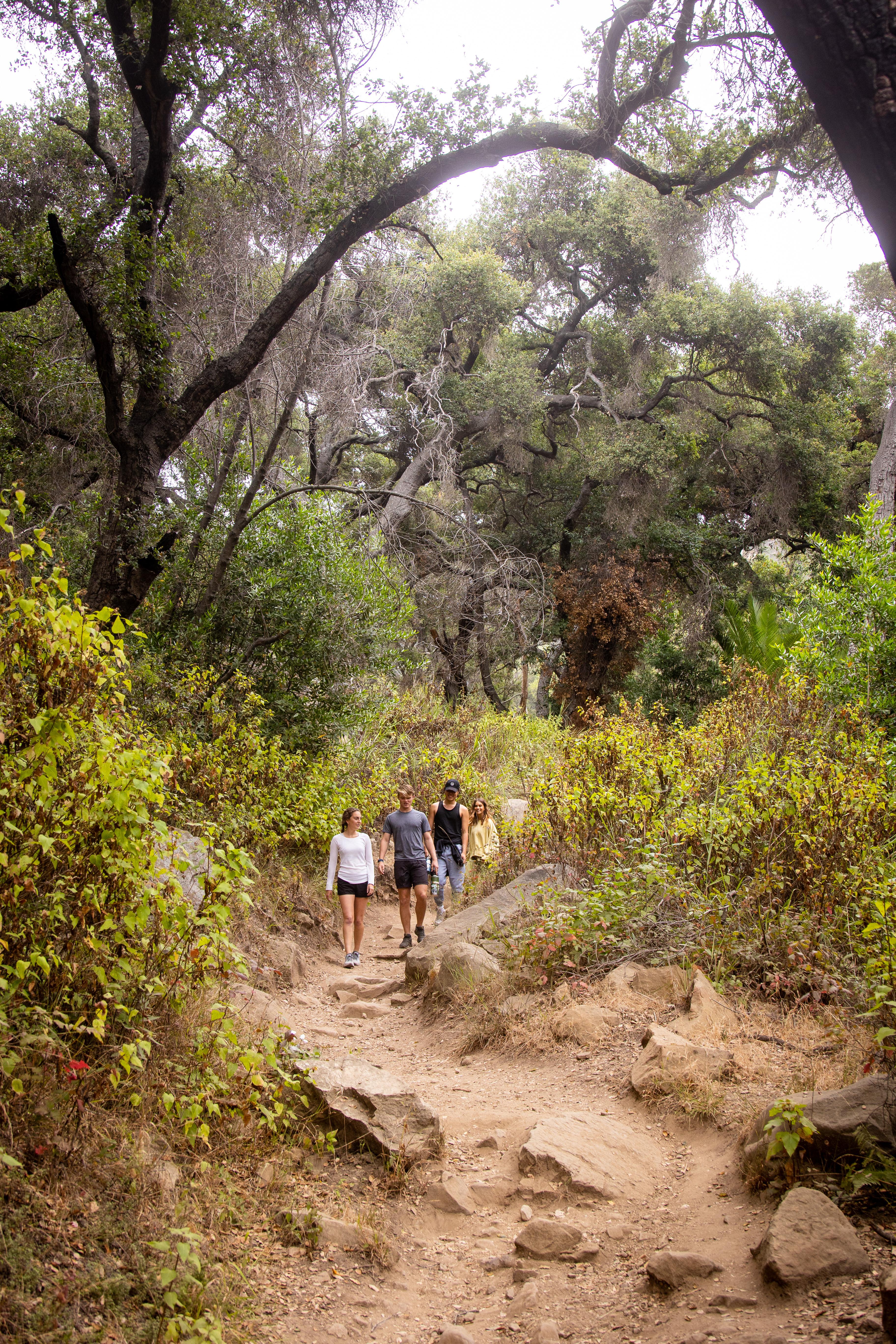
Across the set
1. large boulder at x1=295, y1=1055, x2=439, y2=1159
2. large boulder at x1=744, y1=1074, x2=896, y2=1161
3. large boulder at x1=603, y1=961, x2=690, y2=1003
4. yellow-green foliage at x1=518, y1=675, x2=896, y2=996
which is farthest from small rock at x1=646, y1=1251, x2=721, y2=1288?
large boulder at x1=603, y1=961, x2=690, y2=1003

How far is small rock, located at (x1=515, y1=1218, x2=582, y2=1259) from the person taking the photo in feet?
12.1

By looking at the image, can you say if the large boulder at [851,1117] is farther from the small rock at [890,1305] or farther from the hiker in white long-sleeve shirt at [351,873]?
the hiker in white long-sleeve shirt at [351,873]

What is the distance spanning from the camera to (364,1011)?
275 inches

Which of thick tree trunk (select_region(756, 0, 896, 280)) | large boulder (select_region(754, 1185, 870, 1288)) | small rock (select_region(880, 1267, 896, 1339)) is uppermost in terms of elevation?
thick tree trunk (select_region(756, 0, 896, 280))

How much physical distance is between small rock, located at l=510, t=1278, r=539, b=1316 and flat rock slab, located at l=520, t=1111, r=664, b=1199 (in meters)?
0.68

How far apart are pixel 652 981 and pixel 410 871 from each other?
11.0 feet

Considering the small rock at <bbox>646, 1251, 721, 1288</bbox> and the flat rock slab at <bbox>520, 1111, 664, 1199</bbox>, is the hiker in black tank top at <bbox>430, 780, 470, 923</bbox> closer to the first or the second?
the flat rock slab at <bbox>520, 1111, 664, 1199</bbox>

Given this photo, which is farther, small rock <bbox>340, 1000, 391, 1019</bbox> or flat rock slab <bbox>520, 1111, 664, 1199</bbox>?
small rock <bbox>340, 1000, 391, 1019</bbox>

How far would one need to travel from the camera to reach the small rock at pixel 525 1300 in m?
3.32

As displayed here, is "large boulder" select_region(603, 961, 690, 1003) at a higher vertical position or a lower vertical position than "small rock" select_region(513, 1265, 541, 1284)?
higher

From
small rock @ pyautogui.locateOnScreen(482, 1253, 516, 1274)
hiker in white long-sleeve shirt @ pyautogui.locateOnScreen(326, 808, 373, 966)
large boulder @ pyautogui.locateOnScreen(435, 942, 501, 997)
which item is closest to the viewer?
small rock @ pyautogui.locateOnScreen(482, 1253, 516, 1274)

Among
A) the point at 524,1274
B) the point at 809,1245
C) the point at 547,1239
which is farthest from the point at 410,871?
the point at 809,1245

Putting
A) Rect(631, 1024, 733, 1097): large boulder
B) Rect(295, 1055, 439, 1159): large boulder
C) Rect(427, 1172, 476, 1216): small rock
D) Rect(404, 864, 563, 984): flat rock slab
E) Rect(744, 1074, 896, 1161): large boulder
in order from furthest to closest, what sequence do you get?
1. Rect(404, 864, 563, 984): flat rock slab
2. Rect(631, 1024, 733, 1097): large boulder
3. Rect(295, 1055, 439, 1159): large boulder
4. Rect(427, 1172, 476, 1216): small rock
5. Rect(744, 1074, 896, 1161): large boulder

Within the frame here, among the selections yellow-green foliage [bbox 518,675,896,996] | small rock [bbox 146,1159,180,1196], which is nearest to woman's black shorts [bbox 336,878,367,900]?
yellow-green foliage [bbox 518,675,896,996]
